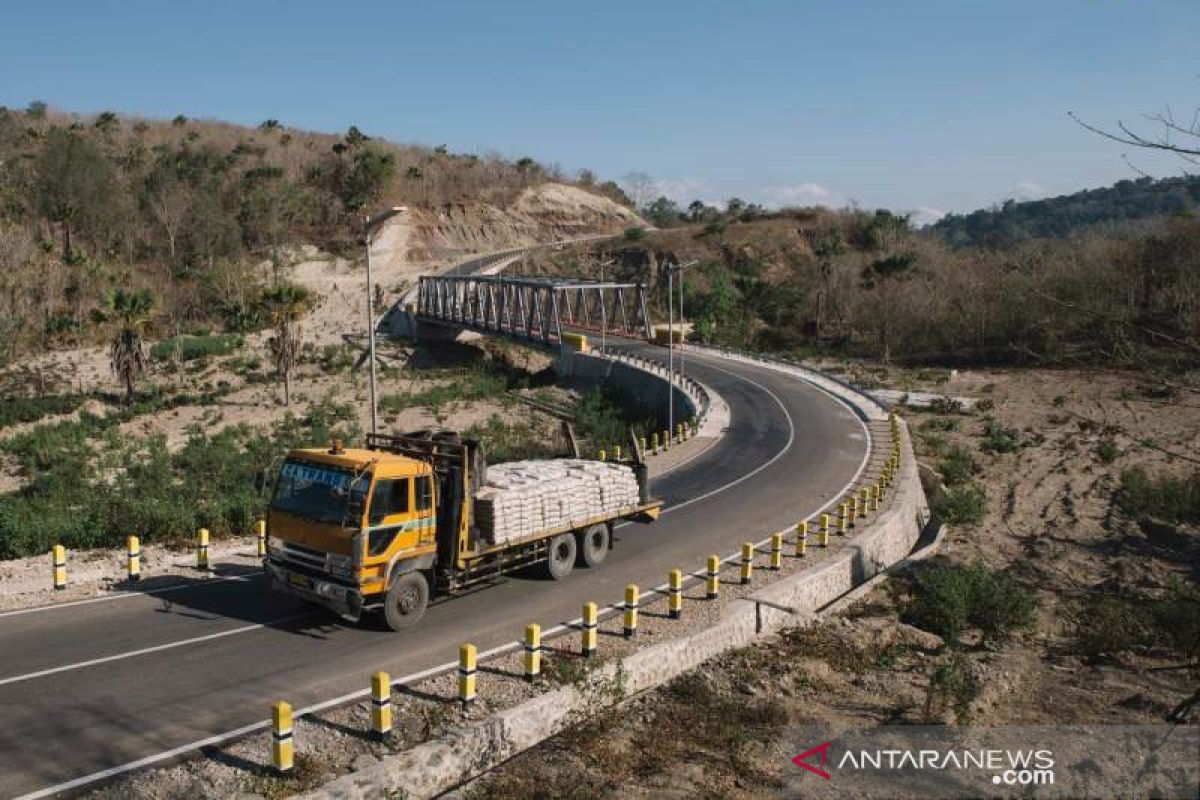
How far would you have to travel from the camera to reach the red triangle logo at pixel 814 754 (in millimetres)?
10664

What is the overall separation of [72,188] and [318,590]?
2963 inches

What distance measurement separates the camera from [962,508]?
2683 cm

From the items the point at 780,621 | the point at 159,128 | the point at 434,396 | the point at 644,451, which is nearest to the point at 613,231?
the point at 159,128

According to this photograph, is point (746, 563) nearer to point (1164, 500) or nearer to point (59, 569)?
point (59, 569)

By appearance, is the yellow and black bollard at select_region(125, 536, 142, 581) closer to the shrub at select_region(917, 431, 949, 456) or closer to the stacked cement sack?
the stacked cement sack

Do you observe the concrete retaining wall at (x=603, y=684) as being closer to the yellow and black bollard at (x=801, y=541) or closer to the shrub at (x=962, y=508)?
the yellow and black bollard at (x=801, y=541)

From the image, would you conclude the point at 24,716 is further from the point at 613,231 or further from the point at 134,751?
the point at 613,231

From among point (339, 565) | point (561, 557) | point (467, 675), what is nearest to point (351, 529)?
point (339, 565)

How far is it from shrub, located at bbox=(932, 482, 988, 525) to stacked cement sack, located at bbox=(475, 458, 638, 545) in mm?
13147

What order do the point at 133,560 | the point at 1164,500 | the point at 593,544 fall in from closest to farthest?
the point at 133,560 → the point at 593,544 → the point at 1164,500

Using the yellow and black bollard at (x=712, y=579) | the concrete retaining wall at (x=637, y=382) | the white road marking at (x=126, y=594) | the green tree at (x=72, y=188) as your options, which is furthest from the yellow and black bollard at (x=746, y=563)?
the green tree at (x=72, y=188)

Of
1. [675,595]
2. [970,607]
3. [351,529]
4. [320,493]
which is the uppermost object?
[320,493]

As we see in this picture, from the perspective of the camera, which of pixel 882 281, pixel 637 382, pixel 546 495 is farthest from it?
pixel 882 281

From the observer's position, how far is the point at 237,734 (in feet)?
34.4
